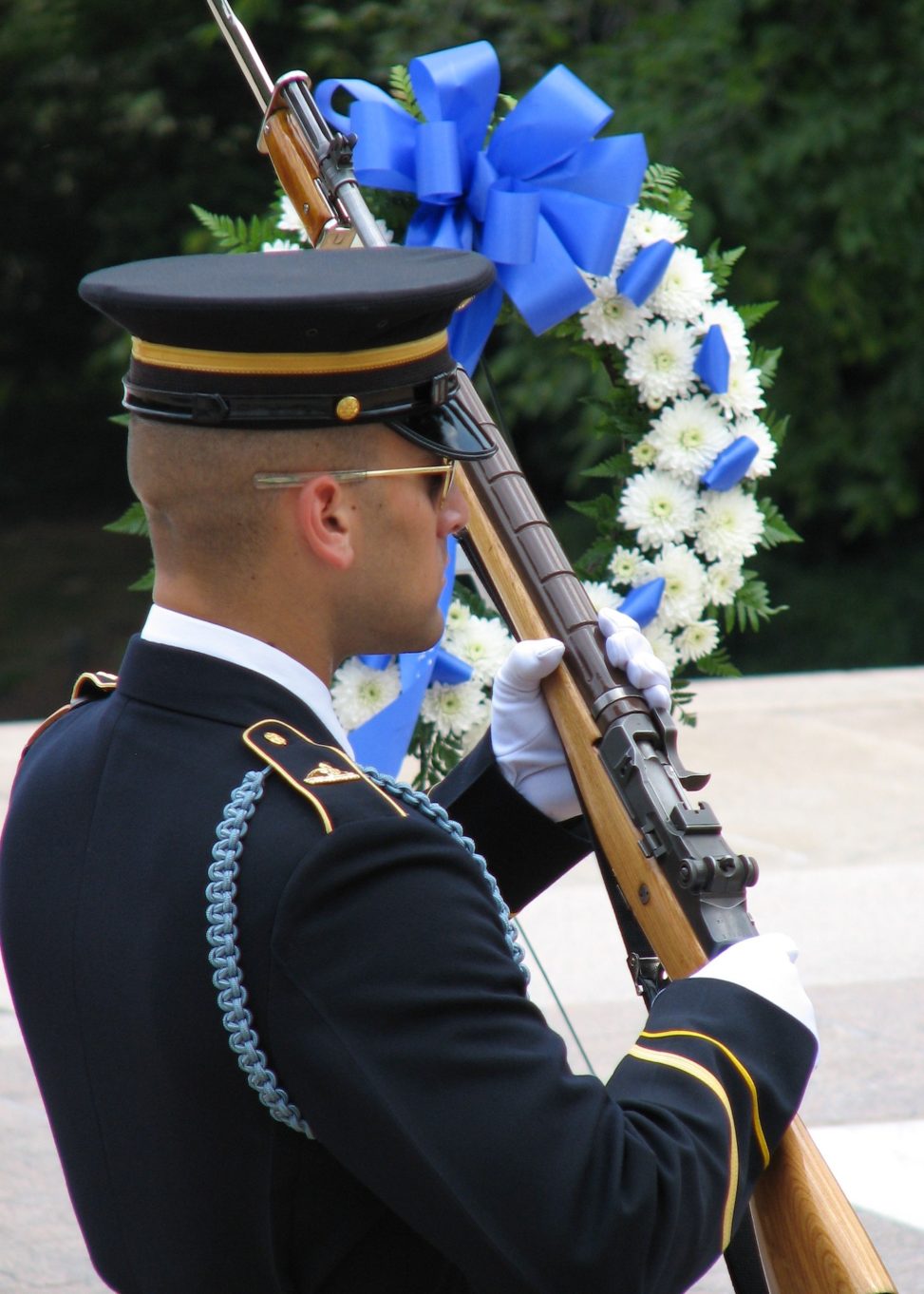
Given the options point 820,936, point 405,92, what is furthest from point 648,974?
point 820,936

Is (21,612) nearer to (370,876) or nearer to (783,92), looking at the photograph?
(783,92)

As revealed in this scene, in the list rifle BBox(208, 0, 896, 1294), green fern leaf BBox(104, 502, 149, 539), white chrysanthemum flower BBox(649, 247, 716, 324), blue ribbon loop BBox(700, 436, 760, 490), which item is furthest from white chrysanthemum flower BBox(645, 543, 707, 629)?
green fern leaf BBox(104, 502, 149, 539)

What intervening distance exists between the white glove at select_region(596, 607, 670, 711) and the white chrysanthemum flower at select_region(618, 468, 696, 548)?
85 centimetres

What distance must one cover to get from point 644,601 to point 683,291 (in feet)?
1.50

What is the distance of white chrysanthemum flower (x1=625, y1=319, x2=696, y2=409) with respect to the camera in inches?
99.3

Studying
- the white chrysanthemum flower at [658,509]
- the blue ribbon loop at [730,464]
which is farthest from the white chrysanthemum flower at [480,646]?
the blue ribbon loop at [730,464]

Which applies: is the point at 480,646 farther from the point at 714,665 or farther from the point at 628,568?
the point at 714,665

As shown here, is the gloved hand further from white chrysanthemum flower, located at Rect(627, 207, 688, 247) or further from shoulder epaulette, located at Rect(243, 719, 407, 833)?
white chrysanthemum flower, located at Rect(627, 207, 688, 247)

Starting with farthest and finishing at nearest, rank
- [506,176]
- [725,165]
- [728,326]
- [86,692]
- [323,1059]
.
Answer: [725,165] → [728,326] → [506,176] → [86,692] → [323,1059]

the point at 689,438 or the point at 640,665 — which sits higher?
the point at 640,665

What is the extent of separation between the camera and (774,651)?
9625mm

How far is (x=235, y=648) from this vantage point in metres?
1.28

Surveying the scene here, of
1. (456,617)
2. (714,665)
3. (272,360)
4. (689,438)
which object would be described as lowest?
(714,665)

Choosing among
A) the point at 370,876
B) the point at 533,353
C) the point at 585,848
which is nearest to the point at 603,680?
the point at 585,848
